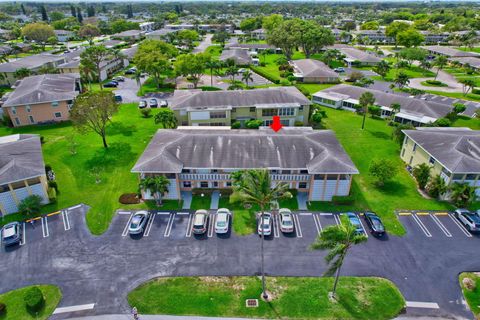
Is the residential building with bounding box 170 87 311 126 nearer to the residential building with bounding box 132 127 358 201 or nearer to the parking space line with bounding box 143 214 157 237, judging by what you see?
the residential building with bounding box 132 127 358 201

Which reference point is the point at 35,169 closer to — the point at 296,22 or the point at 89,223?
the point at 89,223

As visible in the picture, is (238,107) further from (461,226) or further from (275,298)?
(461,226)

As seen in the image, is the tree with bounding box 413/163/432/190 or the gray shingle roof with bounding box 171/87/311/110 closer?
the tree with bounding box 413/163/432/190

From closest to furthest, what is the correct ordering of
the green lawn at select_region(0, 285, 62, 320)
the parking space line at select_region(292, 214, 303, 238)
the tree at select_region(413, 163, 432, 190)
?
the green lawn at select_region(0, 285, 62, 320) < the parking space line at select_region(292, 214, 303, 238) < the tree at select_region(413, 163, 432, 190)

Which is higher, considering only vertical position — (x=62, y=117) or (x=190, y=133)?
(x=190, y=133)

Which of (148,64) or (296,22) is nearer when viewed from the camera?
(148,64)

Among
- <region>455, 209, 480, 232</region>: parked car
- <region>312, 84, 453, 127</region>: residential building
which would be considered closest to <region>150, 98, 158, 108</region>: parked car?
<region>312, 84, 453, 127</region>: residential building

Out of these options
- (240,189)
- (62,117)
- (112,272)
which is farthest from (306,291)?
(62,117)
